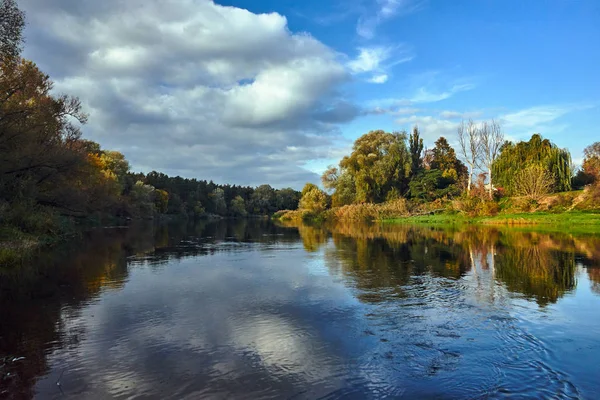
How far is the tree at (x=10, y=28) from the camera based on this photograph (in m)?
18.0

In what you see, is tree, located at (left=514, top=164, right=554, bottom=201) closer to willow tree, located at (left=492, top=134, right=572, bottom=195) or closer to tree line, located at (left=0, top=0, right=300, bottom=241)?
willow tree, located at (left=492, top=134, right=572, bottom=195)

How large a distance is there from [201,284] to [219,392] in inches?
317

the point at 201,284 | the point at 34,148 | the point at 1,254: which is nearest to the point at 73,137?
the point at 34,148

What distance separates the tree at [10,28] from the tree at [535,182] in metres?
49.3

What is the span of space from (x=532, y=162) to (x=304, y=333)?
53781mm

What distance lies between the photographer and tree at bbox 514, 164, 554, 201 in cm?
4415

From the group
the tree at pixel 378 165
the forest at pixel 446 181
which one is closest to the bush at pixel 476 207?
the forest at pixel 446 181

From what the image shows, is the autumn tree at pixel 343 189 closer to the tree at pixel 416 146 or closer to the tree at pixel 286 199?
the tree at pixel 416 146

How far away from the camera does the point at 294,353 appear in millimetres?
6711

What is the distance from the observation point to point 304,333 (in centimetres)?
779

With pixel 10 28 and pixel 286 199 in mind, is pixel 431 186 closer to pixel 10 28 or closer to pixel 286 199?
pixel 10 28

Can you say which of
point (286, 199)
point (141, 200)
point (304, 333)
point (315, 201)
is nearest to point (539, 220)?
point (304, 333)

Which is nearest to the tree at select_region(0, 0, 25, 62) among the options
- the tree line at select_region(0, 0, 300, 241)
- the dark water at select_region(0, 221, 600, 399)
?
the tree line at select_region(0, 0, 300, 241)

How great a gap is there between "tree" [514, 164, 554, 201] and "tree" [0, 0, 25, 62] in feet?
162
